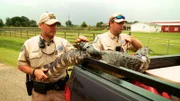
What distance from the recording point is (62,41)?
298cm

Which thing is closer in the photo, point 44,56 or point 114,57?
point 114,57

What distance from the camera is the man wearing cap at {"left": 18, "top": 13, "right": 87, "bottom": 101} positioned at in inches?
108

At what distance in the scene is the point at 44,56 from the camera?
279 centimetres

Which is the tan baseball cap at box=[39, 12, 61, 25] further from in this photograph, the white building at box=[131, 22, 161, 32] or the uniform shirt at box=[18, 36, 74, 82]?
the white building at box=[131, 22, 161, 32]

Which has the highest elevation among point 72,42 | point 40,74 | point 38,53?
point 38,53

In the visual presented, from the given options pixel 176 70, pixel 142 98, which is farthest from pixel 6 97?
pixel 142 98

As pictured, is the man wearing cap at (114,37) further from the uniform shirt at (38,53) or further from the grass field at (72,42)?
the grass field at (72,42)

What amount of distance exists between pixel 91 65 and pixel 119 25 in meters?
1.84

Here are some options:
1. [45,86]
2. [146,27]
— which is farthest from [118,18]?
[146,27]

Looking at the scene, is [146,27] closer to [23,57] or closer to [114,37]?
[114,37]

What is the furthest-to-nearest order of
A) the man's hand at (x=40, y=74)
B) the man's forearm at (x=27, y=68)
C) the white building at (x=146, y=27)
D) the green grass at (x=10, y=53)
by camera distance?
the white building at (x=146, y=27) → the green grass at (x=10, y=53) → the man's forearm at (x=27, y=68) → the man's hand at (x=40, y=74)

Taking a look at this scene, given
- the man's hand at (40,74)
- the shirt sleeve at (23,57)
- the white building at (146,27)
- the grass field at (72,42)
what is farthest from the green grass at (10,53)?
the white building at (146,27)

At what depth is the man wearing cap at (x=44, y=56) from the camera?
9.00ft

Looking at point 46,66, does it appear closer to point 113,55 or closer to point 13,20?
point 113,55
